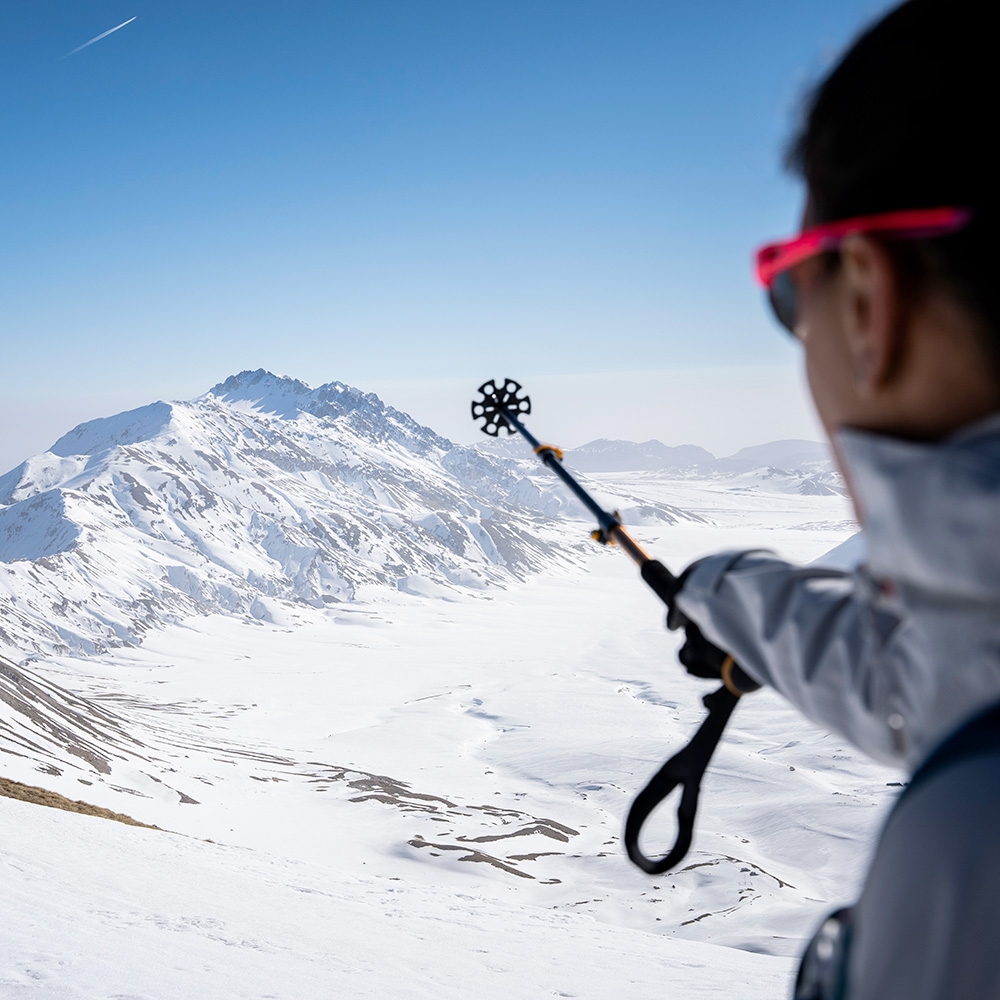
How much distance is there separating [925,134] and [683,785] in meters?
1.61

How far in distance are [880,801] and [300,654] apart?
140 meters

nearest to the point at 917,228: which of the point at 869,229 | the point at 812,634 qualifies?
the point at 869,229

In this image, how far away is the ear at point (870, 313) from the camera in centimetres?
96

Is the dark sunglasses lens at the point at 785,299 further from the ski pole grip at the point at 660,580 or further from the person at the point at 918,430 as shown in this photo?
the ski pole grip at the point at 660,580

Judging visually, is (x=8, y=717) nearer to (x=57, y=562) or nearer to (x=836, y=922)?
(x=836, y=922)

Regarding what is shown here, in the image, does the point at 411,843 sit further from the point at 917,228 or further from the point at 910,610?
the point at 917,228

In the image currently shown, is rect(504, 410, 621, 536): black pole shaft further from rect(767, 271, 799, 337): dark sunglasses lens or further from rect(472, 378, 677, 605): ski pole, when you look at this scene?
rect(767, 271, 799, 337): dark sunglasses lens

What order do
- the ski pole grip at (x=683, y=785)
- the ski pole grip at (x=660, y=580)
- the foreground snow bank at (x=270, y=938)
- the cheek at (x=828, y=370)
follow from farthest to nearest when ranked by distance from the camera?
the foreground snow bank at (x=270, y=938) < the ski pole grip at (x=660, y=580) < the ski pole grip at (x=683, y=785) < the cheek at (x=828, y=370)

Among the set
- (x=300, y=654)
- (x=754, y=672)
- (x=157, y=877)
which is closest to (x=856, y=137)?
(x=754, y=672)

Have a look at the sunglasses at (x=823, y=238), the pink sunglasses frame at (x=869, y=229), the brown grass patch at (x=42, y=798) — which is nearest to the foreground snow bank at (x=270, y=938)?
the brown grass patch at (x=42, y=798)

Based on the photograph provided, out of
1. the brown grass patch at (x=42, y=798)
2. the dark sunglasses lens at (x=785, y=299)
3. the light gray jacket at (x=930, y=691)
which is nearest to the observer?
the light gray jacket at (x=930, y=691)

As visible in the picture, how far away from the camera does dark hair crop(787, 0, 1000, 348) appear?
36.4 inches

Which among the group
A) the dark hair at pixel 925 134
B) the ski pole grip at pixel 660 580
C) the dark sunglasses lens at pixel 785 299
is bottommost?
the ski pole grip at pixel 660 580

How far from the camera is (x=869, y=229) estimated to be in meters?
0.97
